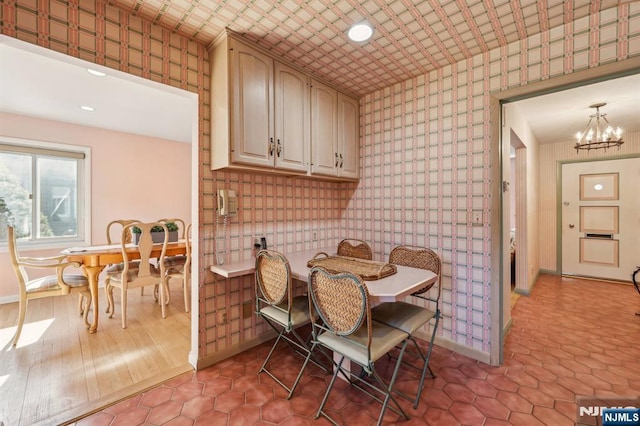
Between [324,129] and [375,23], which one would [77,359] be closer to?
[324,129]

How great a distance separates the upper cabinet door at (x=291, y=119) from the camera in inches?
90.0

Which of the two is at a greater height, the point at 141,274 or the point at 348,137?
the point at 348,137

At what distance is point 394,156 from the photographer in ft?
9.17

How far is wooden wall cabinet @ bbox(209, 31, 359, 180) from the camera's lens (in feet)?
6.56

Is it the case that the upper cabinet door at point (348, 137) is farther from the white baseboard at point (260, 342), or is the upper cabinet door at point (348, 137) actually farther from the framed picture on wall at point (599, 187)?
the framed picture on wall at point (599, 187)

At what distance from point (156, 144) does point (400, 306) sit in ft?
16.3

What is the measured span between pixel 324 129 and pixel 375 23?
0.98 metres

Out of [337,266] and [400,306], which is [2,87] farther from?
[400,306]

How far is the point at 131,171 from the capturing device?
466 cm

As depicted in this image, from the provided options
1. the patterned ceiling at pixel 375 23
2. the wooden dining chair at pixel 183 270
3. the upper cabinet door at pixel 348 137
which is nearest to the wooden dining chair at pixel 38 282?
the wooden dining chair at pixel 183 270

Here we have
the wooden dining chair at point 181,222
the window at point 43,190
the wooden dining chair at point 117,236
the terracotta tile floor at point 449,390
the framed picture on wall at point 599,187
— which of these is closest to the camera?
the terracotta tile floor at point 449,390

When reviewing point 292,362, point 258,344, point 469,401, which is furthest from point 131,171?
point 469,401

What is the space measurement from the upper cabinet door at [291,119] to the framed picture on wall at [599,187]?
17.3 ft

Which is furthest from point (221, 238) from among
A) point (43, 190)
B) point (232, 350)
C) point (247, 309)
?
point (43, 190)
